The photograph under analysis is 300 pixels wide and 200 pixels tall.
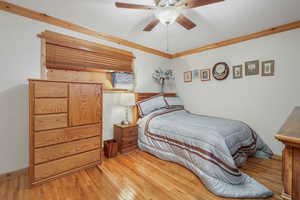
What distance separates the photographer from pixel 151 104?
3.12m

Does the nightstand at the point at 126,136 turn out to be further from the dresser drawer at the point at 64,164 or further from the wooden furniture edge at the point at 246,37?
the wooden furniture edge at the point at 246,37

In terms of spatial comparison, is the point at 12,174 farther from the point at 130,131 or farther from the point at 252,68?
the point at 252,68

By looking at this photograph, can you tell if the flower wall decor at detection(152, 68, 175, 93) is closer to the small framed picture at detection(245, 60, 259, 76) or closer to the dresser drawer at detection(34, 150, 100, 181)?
the small framed picture at detection(245, 60, 259, 76)

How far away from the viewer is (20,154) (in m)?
1.94

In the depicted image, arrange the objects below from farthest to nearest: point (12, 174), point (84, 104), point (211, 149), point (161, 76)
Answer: point (161, 76), point (84, 104), point (12, 174), point (211, 149)

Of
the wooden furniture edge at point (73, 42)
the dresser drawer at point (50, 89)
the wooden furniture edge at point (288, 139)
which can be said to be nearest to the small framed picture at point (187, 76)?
the wooden furniture edge at point (73, 42)

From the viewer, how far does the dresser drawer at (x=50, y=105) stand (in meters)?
1.69

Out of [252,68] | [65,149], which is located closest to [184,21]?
[252,68]

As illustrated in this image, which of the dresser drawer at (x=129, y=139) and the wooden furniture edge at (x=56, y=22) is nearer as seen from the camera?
the wooden furniture edge at (x=56, y=22)

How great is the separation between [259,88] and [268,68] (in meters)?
0.37

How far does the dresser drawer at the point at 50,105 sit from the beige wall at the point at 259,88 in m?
2.89

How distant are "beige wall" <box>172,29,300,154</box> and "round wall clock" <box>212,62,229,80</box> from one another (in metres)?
0.09

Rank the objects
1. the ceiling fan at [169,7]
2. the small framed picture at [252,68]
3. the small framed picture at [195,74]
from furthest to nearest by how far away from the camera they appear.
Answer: the small framed picture at [195,74] < the small framed picture at [252,68] < the ceiling fan at [169,7]

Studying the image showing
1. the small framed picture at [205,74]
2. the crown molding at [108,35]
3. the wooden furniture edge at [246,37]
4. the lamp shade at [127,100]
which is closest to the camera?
the crown molding at [108,35]
